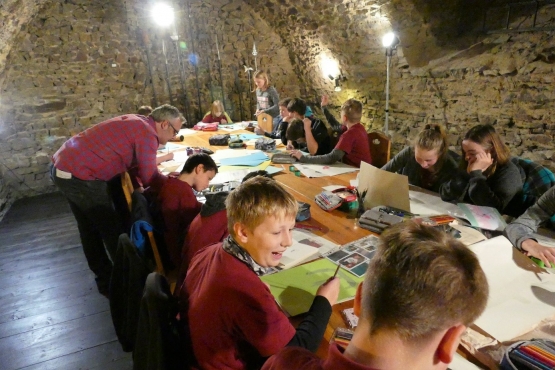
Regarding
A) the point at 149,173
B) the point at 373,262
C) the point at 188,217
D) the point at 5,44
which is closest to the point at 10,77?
the point at 5,44

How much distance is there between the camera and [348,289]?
1.28 m

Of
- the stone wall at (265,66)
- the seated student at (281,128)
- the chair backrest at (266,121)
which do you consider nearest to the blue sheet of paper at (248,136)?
the seated student at (281,128)

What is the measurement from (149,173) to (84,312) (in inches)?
41.2

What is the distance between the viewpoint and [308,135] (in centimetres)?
334

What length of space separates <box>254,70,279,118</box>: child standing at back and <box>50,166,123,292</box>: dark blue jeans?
9.20ft

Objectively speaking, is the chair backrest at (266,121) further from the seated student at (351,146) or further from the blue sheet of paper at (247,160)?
the seated student at (351,146)

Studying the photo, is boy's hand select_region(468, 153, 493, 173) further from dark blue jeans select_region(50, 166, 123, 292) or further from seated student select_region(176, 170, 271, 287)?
dark blue jeans select_region(50, 166, 123, 292)

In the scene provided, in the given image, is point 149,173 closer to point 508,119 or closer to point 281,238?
point 281,238

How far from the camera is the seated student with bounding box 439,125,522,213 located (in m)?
1.96

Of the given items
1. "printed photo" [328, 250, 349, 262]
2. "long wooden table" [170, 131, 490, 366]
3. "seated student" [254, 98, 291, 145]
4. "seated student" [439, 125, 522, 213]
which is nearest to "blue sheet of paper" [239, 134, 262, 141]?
"seated student" [254, 98, 291, 145]

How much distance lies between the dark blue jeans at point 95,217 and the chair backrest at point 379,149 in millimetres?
2226

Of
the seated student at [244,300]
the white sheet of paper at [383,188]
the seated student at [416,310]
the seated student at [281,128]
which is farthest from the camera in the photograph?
the seated student at [281,128]

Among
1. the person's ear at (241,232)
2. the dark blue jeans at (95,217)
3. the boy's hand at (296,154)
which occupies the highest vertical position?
the person's ear at (241,232)

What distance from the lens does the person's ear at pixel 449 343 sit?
62 centimetres
